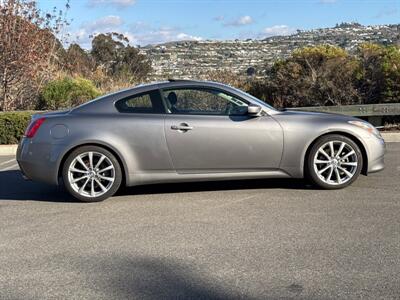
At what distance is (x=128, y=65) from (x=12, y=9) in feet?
30.7

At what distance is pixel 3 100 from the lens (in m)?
15.5

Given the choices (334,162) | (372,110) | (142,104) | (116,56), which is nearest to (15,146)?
(142,104)

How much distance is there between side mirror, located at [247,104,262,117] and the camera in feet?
22.3

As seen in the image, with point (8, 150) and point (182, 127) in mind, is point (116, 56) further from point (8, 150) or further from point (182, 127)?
point (182, 127)

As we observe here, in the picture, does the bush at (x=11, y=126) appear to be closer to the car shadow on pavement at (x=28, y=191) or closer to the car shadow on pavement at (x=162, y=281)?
the car shadow on pavement at (x=28, y=191)

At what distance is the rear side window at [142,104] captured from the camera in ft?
22.8

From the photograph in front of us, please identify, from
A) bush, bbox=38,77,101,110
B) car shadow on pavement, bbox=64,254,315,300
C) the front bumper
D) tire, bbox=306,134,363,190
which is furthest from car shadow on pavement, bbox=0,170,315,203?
bush, bbox=38,77,101,110

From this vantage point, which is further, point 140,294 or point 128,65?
point 128,65

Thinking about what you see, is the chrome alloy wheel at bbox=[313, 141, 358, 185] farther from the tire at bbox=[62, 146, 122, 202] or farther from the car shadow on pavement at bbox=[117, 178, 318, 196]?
the tire at bbox=[62, 146, 122, 202]

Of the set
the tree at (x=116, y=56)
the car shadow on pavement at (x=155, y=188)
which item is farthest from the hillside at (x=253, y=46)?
the car shadow on pavement at (x=155, y=188)

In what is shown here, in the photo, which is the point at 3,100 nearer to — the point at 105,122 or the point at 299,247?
the point at 105,122

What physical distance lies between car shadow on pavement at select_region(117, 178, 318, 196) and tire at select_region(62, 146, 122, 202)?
50 cm

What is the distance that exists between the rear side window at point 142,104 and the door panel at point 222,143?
209 mm

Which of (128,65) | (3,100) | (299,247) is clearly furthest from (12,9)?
(299,247)
